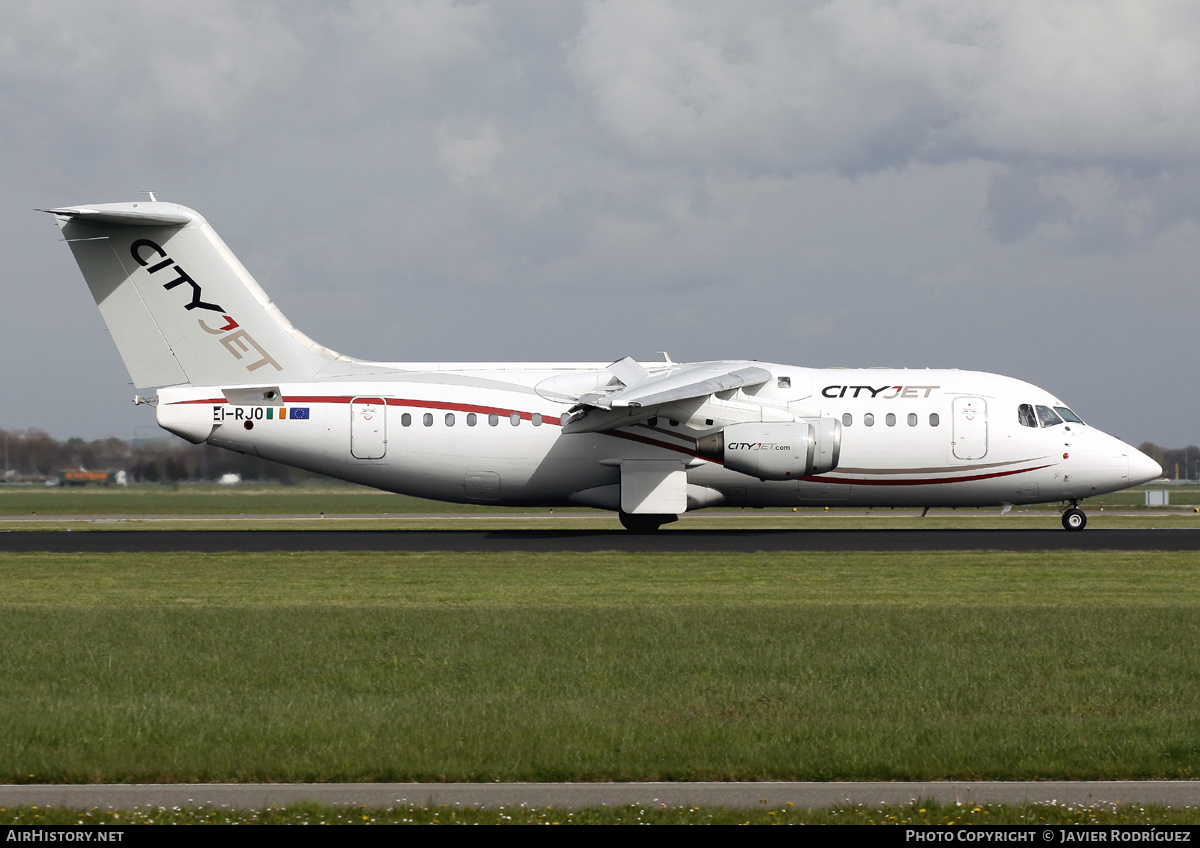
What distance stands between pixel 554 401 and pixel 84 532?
1388 cm

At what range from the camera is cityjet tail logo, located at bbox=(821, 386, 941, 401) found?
31000 millimetres

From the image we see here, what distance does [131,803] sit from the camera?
7.40m

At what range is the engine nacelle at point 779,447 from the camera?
2914 centimetres

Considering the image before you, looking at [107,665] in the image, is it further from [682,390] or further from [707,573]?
[682,390]

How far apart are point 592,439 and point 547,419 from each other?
1.27m

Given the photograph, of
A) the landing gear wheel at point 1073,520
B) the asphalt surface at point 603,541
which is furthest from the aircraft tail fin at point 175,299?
the landing gear wheel at point 1073,520

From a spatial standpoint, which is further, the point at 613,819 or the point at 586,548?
the point at 586,548

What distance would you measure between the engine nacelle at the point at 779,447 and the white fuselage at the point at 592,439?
1.96ft

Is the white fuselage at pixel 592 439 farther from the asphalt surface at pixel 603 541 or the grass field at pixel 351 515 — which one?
the grass field at pixel 351 515

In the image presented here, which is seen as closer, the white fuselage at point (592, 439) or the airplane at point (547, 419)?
the airplane at point (547, 419)

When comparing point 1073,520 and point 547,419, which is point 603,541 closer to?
point 547,419

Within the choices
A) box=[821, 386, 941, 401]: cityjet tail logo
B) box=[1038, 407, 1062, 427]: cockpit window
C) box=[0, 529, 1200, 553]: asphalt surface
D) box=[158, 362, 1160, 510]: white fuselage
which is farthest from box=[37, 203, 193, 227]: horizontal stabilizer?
box=[1038, 407, 1062, 427]: cockpit window

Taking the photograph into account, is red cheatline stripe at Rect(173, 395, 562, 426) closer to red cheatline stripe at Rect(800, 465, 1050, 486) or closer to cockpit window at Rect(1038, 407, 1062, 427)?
red cheatline stripe at Rect(800, 465, 1050, 486)

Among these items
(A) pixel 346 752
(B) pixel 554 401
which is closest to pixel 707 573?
(B) pixel 554 401
